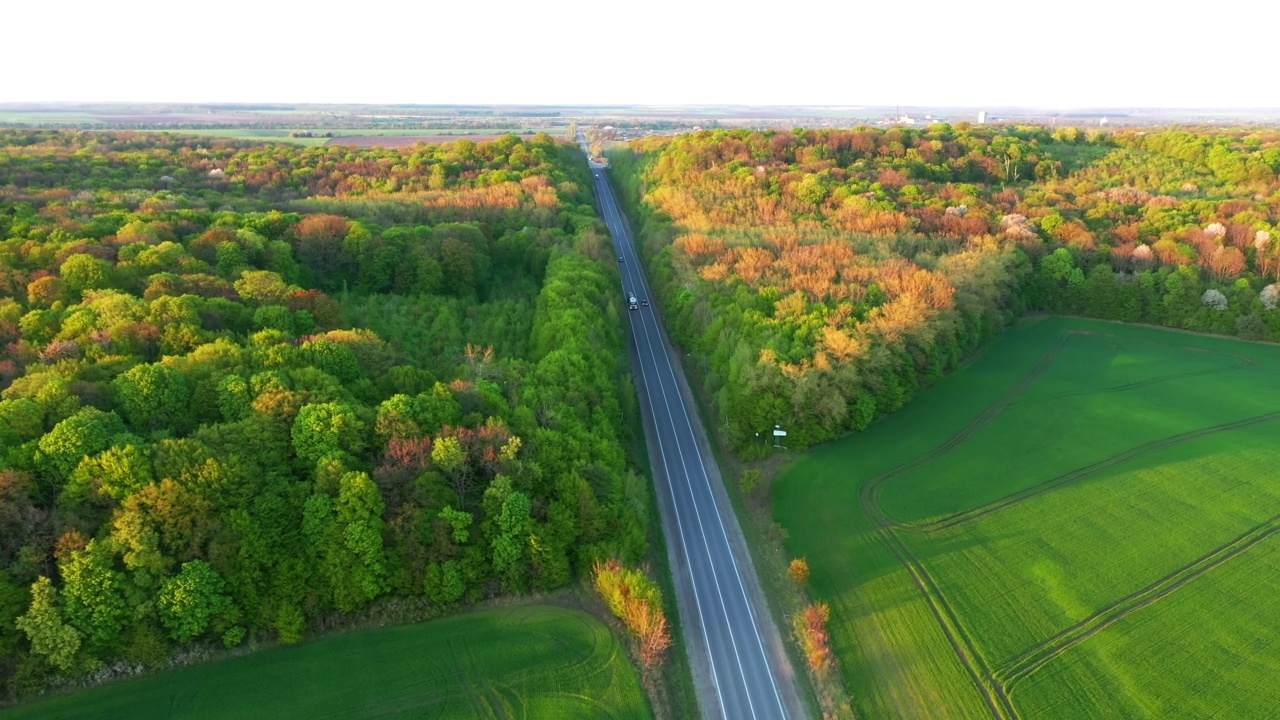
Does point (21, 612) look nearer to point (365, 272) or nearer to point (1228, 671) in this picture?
point (365, 272)

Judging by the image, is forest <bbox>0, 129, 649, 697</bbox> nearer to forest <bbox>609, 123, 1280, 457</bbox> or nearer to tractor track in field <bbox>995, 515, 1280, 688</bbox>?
forest <bbox>609, 123, 1280, 457</bbox>

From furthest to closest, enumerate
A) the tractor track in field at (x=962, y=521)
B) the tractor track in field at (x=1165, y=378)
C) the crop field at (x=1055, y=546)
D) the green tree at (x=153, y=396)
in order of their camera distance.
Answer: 1. the tractor track in field at (x=1165, y=378)
2. the green tree at (x=153, y=396)
3. the crop field at (x=1055, y=546)
4. the tractor track in field at (x=962, y=521)

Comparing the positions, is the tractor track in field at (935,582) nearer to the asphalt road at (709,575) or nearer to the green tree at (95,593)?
the asphalt road at (709,575)

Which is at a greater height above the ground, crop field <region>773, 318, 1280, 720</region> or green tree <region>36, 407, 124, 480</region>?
green tree <region>36, 407, 124, 480</region>

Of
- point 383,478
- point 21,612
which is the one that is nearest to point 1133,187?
point 383,478

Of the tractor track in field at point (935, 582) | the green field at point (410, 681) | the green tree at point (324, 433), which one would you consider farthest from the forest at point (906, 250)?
the green tree at point (324, 433)

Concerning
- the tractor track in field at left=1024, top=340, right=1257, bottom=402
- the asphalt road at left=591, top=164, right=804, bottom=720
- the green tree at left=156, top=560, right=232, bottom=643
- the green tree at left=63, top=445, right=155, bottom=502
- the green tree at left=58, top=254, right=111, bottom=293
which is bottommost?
the asphalt road at left=591, top=164, right=804, bottom=720

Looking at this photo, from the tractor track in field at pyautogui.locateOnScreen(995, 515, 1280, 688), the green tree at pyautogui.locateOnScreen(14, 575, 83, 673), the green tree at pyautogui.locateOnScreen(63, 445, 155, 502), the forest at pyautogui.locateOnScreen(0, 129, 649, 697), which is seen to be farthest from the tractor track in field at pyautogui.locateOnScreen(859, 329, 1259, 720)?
the green tree at pyautogui.locateOnScreen(14, 575, 83, 673)
